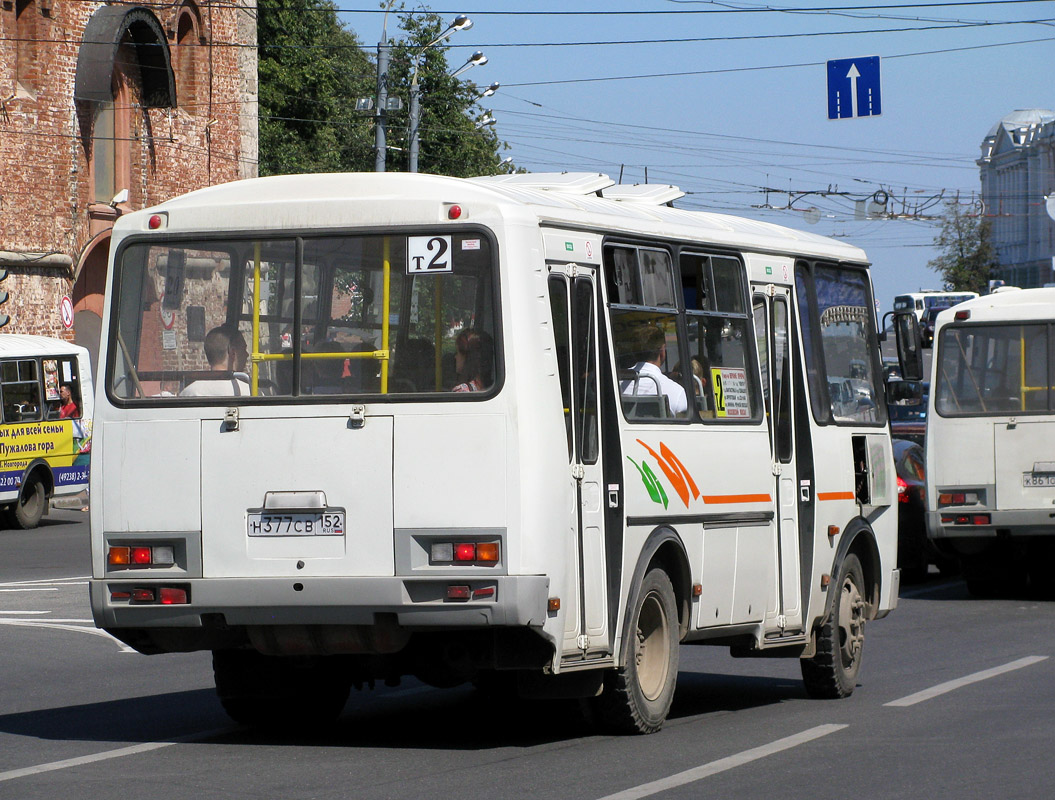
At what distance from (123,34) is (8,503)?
1328 centimetres

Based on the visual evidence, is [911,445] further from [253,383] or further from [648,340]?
[253,383]

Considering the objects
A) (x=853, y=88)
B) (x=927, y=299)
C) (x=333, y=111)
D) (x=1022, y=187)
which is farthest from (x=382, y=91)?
(x=1022, y=187)

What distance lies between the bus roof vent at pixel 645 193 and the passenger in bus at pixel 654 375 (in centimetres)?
122

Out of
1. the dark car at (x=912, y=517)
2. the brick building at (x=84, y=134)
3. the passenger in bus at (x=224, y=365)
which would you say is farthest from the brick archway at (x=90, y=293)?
the passenger in bus at (x=224, y=365)

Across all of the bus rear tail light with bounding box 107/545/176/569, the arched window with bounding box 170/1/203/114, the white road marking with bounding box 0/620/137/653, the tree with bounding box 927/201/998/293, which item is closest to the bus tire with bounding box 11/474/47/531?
the white road marking with bounding box 0/620/137/653

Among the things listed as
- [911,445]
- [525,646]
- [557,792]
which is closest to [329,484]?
[525,646]

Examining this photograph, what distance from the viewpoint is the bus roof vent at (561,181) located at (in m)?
9.91

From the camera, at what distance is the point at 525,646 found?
8.55m

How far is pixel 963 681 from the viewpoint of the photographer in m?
12.1

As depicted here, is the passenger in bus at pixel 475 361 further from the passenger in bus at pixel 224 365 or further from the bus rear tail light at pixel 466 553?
the passenger in bus at pixel 224 365

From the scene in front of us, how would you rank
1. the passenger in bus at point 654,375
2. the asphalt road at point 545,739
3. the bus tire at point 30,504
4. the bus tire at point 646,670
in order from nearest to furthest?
1. the asphalt road at point 545,739
2. the bus tire at point 646,670
3. the passenger in bus at point 654,375
4. the bus tire at point 30,504

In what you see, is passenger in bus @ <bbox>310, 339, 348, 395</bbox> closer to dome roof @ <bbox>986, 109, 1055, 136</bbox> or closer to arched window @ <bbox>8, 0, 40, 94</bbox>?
arched window @ <bbox>8, 0, 40, 94</bbox>

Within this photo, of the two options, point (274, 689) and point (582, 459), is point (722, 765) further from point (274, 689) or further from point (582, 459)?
point (274, 689)

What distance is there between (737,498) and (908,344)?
9.47 feet
